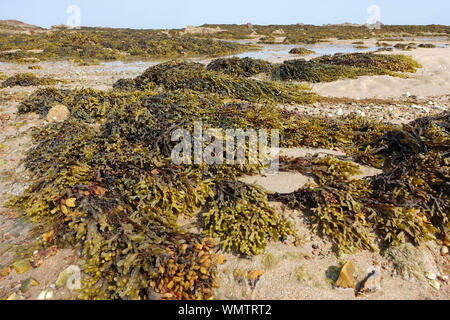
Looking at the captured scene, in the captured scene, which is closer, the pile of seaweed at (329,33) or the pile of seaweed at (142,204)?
the pile of seaweed at (142,204)

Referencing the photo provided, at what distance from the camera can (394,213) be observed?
8.80ft

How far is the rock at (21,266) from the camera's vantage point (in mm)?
2457

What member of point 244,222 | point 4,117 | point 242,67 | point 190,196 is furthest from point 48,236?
point 242,67

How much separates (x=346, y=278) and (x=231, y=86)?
17.8 feet

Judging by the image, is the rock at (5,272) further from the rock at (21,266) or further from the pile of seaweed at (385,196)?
the pile of seaweed at (385,196)

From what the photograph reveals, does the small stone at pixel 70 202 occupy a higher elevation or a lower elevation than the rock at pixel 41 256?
higher

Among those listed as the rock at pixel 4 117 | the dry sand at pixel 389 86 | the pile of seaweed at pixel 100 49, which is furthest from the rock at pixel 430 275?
the pile of seaweed at pixel 100 49

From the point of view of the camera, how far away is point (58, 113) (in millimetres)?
5395

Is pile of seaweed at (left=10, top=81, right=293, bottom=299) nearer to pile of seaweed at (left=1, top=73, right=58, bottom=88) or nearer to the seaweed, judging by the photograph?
the seaweed

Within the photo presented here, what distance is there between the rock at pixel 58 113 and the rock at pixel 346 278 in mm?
5580

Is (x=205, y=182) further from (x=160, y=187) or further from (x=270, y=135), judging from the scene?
(x=270, y=135)

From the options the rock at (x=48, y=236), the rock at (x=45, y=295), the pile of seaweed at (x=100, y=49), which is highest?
the pile of seaweed at (x=100, y=49)

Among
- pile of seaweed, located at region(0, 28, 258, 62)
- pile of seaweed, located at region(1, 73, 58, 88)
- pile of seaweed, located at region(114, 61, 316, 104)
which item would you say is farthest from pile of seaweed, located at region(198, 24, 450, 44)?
pile of seaweed, located at region(1, 73, 58, 88)

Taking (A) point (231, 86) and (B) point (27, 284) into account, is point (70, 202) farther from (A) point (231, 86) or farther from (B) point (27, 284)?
(A) point (231, 86)
